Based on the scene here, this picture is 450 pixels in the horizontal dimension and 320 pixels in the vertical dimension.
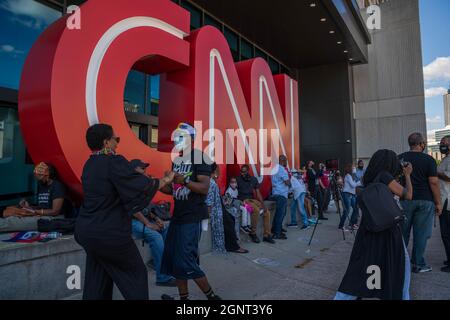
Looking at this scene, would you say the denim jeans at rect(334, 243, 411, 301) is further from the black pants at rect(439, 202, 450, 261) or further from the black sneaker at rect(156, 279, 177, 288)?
the black pants at rect(439, 202, 450, 261)

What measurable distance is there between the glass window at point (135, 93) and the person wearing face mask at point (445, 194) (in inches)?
253

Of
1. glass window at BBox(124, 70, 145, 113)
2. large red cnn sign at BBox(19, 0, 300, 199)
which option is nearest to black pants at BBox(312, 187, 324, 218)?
large red cnn sign at BBox(19, 0, 300, 199)

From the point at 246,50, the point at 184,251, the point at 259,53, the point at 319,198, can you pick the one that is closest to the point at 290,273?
the point at 184,251

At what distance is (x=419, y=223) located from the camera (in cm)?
445

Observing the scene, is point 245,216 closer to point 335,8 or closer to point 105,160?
point 105,160

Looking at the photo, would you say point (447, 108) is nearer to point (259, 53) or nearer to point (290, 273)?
point (259, 53)

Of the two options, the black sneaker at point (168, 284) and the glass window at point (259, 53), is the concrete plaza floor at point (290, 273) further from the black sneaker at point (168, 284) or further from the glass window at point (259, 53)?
the glass window at point (259, 53)

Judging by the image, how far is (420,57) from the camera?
16.1 m

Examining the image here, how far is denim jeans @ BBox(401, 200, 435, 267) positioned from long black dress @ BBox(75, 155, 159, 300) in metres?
3.71

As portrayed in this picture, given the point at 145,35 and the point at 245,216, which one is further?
the point at 245,216

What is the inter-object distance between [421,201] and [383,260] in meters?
2.18

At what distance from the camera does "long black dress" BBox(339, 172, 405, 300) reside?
267 centimetres

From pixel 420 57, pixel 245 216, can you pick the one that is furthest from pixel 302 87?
pixel 245 216
